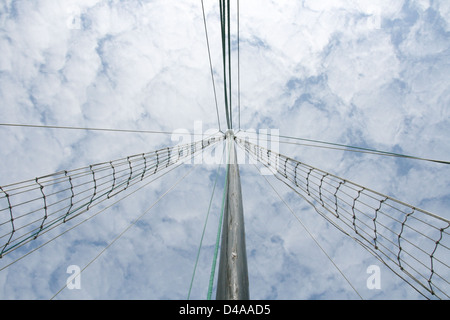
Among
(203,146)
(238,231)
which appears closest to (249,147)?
(203,146)

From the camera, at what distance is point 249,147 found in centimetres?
1191
